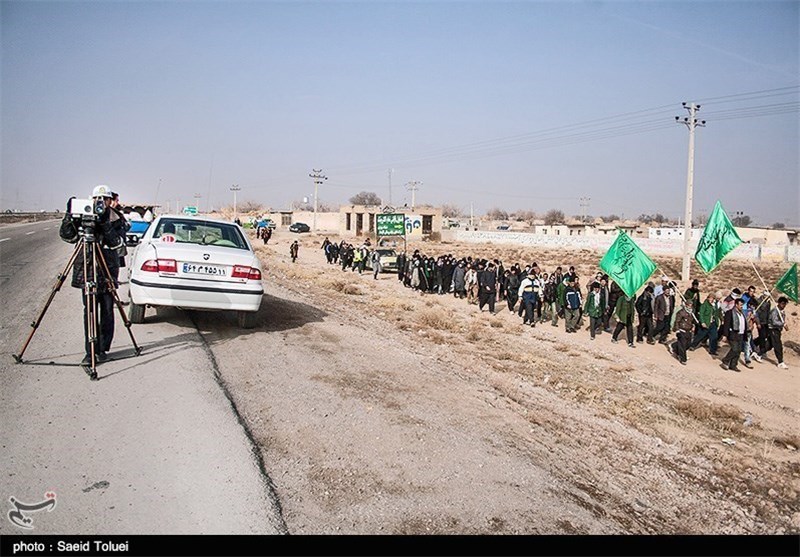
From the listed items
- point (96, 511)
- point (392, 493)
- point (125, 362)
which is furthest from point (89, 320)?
point (392, 493)

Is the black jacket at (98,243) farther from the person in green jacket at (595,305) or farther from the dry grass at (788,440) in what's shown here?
the person in green jacket at (595,305)

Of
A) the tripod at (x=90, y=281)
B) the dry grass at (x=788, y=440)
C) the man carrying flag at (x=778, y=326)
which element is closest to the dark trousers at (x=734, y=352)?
the man carrying flag at (x=778, y=326)

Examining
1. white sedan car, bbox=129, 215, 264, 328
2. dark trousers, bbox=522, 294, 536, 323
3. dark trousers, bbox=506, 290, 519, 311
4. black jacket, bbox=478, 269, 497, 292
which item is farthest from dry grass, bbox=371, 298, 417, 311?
white sedan car, bbox=129, 215, 264, 328

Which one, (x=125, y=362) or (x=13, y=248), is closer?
(x=125, y=362)

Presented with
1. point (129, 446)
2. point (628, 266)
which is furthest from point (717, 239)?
point (129, 446)

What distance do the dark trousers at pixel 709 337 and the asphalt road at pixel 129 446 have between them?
12.8m

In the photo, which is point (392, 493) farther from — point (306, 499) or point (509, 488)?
point (509, 488)

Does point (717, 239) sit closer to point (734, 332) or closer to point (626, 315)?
point (734, 332)

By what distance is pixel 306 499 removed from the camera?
151 inches

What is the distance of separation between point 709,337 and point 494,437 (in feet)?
38.3

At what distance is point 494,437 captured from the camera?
552cm

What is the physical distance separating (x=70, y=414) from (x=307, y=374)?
2563mm

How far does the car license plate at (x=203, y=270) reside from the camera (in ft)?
24.9

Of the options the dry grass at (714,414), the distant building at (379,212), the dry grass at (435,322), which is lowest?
the dry grass at (714,414)
